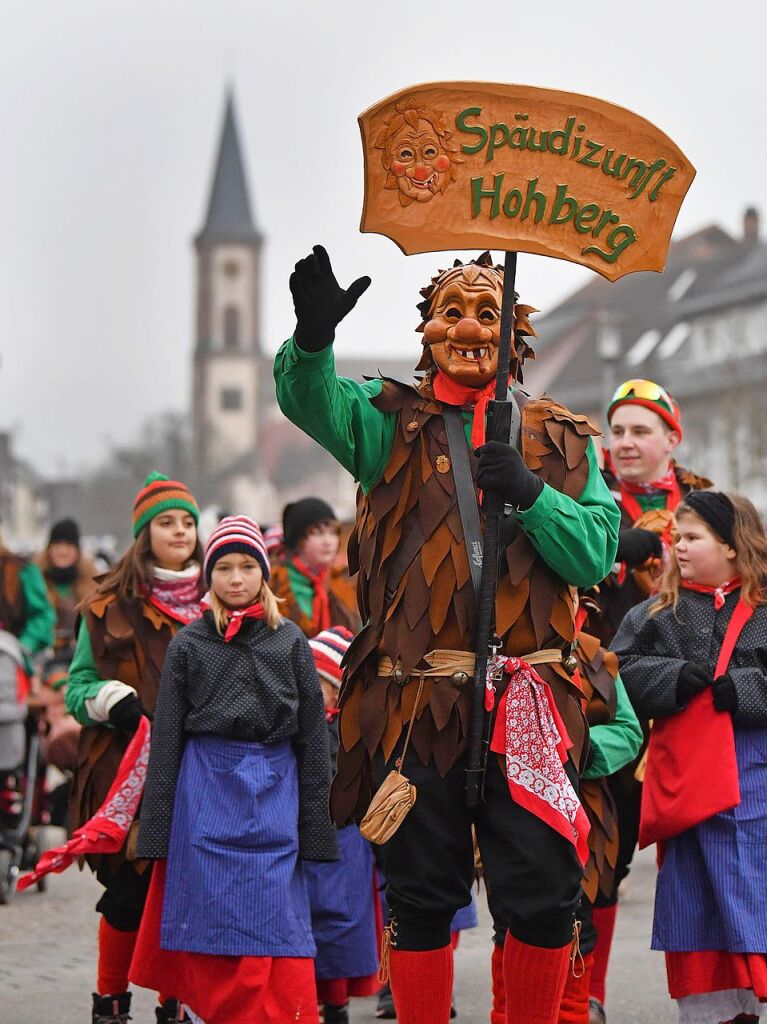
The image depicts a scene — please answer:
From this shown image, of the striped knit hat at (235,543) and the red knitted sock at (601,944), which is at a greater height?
the striped knit hat at (235,543)

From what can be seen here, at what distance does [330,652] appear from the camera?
682 centimetres

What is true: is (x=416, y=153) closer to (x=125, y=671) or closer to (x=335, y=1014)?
(x=125, y=671)

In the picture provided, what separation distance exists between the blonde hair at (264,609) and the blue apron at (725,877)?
1417 millimetres

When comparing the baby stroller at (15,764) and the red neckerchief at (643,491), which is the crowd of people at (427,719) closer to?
the red neckerchief at (643,491)

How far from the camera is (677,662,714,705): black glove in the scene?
5.74 meters

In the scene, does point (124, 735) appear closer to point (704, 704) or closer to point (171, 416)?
point (704, 704)

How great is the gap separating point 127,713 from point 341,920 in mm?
989

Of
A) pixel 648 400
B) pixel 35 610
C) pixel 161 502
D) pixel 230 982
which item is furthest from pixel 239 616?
pixel 35 610

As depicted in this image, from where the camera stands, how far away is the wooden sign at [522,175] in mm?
4398

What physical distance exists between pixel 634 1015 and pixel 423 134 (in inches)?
138

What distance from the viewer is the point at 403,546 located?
15.1 ft

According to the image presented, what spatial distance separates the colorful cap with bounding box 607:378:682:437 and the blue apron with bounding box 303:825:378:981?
203 centimetres

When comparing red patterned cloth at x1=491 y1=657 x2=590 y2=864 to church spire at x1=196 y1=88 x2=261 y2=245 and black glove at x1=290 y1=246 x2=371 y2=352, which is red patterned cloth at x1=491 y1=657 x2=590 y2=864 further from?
church spire at x1=196 y1=88 x2=261 y2=245

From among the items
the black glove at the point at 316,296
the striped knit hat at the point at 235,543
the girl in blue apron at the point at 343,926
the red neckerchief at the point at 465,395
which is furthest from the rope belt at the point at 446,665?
the girl in blue apron at the point at 343,926
